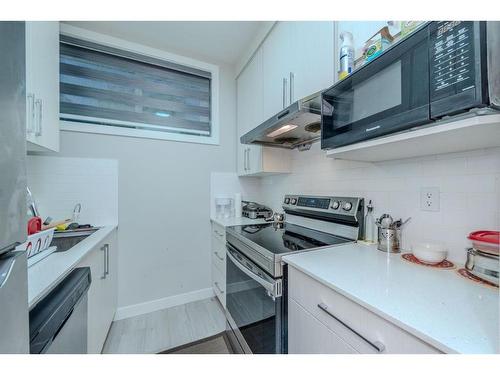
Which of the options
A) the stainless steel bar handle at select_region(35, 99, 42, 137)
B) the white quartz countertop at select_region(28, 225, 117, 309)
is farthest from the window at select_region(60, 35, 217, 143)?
the white quartz countertop at select_region(28, 225, 117, 309)

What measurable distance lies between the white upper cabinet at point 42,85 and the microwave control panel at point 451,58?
187 cm

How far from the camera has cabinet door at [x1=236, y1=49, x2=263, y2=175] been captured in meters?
1.91

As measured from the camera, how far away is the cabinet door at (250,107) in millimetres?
1912

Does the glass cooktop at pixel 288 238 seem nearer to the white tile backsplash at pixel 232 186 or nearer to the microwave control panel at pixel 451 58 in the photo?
the white tile backsplash at pixel 232 186

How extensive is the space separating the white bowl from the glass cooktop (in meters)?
0.38

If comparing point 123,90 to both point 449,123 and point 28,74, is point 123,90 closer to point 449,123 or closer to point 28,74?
point 28,74

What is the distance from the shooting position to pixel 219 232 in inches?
77.6

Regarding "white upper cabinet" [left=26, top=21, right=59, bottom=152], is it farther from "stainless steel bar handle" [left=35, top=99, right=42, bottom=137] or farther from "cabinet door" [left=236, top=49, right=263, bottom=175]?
"cabinet door" [left=236, top=49, right=263, bottom=175]

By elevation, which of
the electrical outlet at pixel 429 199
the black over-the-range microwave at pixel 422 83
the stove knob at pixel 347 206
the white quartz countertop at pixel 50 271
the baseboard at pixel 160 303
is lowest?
the baseboard at pixel 160 303

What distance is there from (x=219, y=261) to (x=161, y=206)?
32.6 inches

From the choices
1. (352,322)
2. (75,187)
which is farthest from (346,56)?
(75,187)

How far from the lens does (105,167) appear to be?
1.88m

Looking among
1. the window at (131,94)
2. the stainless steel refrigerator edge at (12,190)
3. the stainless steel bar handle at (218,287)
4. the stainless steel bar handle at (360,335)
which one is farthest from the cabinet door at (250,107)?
the stainless steel refrigerator edge at (12,190)

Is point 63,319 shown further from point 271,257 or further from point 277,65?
point 277,65
